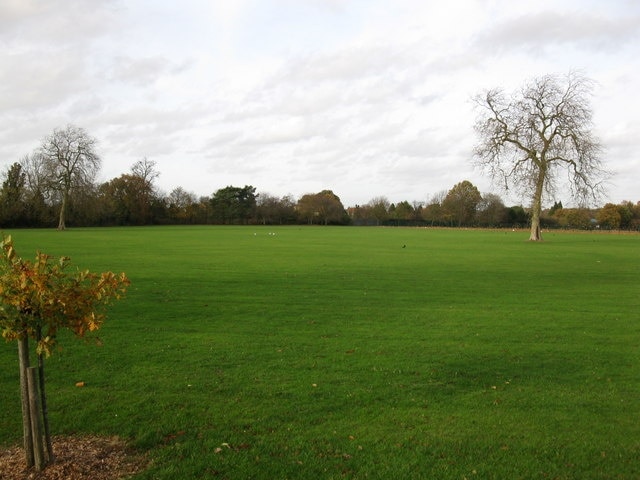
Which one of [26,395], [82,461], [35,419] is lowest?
[82,461]

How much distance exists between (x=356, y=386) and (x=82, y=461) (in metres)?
3.55

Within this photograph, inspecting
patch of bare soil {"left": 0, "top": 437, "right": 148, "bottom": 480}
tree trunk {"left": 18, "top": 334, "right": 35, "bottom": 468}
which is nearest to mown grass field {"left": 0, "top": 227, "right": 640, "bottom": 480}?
patch of bare soil {"left": 0, "top": 437, "right": 148, "bottom": 480}

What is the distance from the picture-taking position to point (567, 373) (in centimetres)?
782

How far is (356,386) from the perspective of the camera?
700cm

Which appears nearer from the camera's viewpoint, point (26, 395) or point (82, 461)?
point (26, 395)

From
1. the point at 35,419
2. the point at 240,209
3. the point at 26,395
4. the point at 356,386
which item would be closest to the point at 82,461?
the point at 35,419

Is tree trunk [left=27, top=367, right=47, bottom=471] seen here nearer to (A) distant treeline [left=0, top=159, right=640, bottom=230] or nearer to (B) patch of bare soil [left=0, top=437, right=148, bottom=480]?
(B) patch of bare soil [left=0, top=437, right=148, bottom=480]

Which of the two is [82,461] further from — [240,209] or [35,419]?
[240,209]

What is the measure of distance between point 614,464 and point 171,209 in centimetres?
11056

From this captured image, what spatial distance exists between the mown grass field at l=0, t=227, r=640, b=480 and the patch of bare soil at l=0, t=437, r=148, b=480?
207 mm

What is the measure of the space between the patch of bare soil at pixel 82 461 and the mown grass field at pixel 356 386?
0.21 m

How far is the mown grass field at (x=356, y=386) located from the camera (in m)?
4.99

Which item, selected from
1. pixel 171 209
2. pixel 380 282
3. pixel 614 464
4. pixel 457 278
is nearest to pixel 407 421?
pixel 614 464

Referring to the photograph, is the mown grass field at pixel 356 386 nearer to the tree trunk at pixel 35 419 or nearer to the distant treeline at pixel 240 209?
the tree trunk at pixel 35 419
